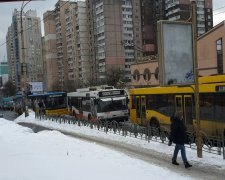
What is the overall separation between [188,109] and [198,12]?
241 ft

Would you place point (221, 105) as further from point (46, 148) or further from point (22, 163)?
point (22, 163)

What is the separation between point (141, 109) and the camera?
22453 mm

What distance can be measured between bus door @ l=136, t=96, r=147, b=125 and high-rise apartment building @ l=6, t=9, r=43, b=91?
772 inches

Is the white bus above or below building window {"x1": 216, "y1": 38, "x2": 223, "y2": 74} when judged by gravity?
below

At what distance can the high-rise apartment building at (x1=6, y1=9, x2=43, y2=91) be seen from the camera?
4262 cm

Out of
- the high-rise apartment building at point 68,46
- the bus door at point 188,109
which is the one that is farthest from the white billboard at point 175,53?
the high-rise apartment building at point 68,46

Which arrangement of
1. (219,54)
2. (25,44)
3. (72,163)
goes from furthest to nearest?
(25,44) < (219,54) < (72,163)

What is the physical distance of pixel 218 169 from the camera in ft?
35.1

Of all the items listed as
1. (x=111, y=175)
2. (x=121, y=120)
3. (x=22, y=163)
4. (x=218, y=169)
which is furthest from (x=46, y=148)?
(x=121, y=120)

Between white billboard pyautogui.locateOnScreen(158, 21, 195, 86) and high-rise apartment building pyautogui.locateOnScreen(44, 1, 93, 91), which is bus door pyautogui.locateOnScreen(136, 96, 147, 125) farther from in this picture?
high-rise apartment building pyautogui.locateOnScreen(44, 1, 93, 91)

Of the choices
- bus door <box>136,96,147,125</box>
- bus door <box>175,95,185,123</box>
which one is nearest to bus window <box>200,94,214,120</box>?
bus door <box>175,95,185,123</box>

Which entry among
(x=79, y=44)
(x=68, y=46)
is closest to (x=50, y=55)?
(x=68, y=46)

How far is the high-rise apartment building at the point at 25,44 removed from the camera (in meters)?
42.6

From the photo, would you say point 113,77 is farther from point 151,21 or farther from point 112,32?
point 151,21
